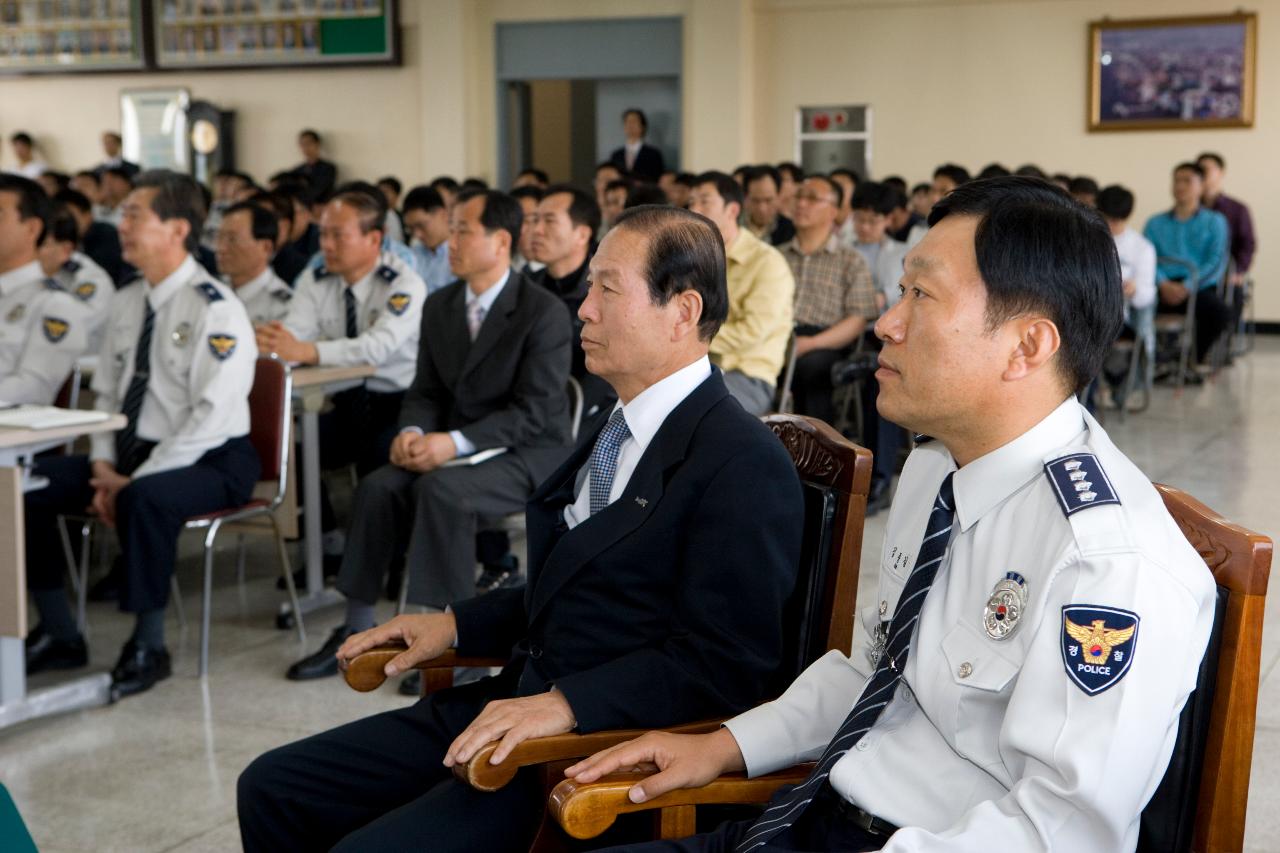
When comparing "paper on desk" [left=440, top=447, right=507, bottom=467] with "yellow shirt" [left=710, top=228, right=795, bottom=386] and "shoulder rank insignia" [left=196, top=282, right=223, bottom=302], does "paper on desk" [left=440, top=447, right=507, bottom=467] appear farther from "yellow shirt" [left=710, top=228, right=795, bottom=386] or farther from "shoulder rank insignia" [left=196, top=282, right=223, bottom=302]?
"yellow shirt" [left=710, top=228, right=795, bottom=386]

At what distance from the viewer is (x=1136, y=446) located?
254 inches

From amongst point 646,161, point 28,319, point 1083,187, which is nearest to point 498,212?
point 28,319

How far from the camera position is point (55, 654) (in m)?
3.54

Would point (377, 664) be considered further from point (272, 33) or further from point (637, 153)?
point (272, 33)

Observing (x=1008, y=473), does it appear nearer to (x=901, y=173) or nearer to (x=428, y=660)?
(x=428, y=660)

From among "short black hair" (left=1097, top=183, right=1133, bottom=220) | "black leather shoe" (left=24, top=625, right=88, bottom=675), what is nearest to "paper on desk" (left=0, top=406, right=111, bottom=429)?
"black leather shoe" (left=24, top=625, right=88, bottom=675)

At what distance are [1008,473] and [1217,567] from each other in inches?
8.0

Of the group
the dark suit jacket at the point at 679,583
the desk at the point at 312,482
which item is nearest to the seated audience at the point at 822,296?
the desk at the point at 312,482

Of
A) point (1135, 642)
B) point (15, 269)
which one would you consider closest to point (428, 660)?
point (1135, 642)

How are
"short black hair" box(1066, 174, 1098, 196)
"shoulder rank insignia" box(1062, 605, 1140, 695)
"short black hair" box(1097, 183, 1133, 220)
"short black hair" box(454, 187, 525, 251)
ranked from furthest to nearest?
"short black hair" box(1066, 174, 1098, 196) → "short black hair" box(1097, 183, 1133, 220) → "short black hair" box(454, 187, 525, 251) → "shoulder rank insignia" box(1062, 605, 1140, 695)

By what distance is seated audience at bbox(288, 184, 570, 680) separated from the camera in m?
3.31

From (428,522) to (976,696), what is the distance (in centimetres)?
220

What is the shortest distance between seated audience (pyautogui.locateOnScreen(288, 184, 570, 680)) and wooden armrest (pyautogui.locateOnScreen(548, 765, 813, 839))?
5.93ft

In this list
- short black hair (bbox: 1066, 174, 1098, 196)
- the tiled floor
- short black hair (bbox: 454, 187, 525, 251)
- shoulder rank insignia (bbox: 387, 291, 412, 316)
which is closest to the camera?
the tiled floor
